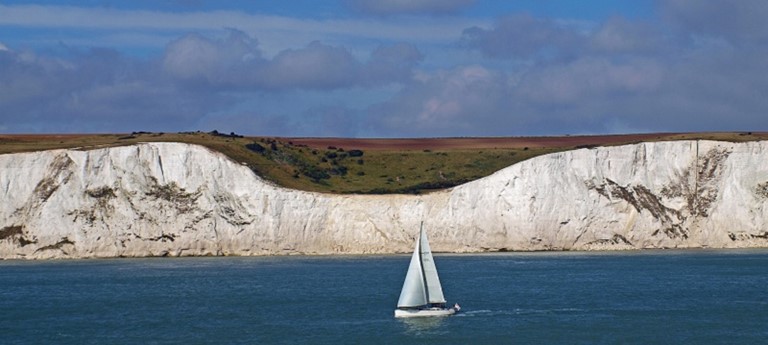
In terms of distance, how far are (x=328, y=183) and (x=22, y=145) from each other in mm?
26462

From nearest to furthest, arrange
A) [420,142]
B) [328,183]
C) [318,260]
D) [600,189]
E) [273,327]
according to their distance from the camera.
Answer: [273,327]
[318,260]
[600,189]
[328,183]
[420,142]

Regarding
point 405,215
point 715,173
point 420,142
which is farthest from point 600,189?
point 420,142

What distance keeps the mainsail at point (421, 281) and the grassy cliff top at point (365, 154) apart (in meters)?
44.2

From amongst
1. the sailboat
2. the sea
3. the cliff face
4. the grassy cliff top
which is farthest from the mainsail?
the grassy cliff top

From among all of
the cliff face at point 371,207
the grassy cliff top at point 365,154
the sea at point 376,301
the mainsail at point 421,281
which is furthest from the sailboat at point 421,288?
the grassy cliff top at point 365,154

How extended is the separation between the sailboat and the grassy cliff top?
44012mm

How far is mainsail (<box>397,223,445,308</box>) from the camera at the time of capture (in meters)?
56.8

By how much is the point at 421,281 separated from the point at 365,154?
210 feet

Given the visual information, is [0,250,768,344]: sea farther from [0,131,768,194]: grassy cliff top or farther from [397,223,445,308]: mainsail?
[0,131,768,194]: grassy cliff top

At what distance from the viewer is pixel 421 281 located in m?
57.4

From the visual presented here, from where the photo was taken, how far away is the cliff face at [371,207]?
97.4 meters

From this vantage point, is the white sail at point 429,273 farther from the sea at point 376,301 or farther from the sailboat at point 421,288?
the sea at point 376,301

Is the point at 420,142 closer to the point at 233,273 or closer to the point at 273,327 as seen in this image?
the point at 233,273

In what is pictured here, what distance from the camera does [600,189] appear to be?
101 m
